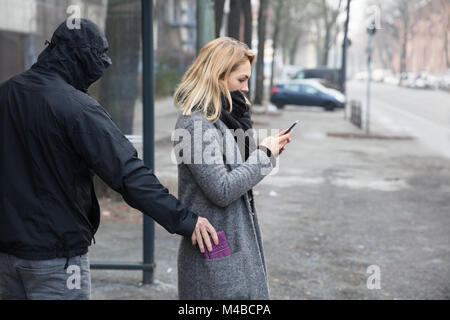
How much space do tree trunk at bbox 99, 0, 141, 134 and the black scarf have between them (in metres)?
3.26

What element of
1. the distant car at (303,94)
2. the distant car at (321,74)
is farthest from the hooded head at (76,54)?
the distant car at (321,74)

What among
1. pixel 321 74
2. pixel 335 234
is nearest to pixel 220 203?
pixel 335 234

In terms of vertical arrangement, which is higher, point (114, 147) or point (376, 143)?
point (114, 147)

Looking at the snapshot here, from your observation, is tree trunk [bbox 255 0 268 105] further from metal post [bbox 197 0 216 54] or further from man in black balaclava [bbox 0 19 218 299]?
man in black balaclava [bbox 0 19 218 299]

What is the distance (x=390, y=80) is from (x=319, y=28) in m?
25.4

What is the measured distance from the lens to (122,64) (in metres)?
7.85

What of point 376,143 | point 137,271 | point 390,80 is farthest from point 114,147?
point 390,80

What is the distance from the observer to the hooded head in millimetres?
2656

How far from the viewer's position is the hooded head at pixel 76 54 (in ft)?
8.71

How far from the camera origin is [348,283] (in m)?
6.02

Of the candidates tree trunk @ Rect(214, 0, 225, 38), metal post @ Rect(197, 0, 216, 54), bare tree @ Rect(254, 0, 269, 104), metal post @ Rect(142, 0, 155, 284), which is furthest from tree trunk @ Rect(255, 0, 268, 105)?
metal post @ Rect(142, 0, 155, 284)
